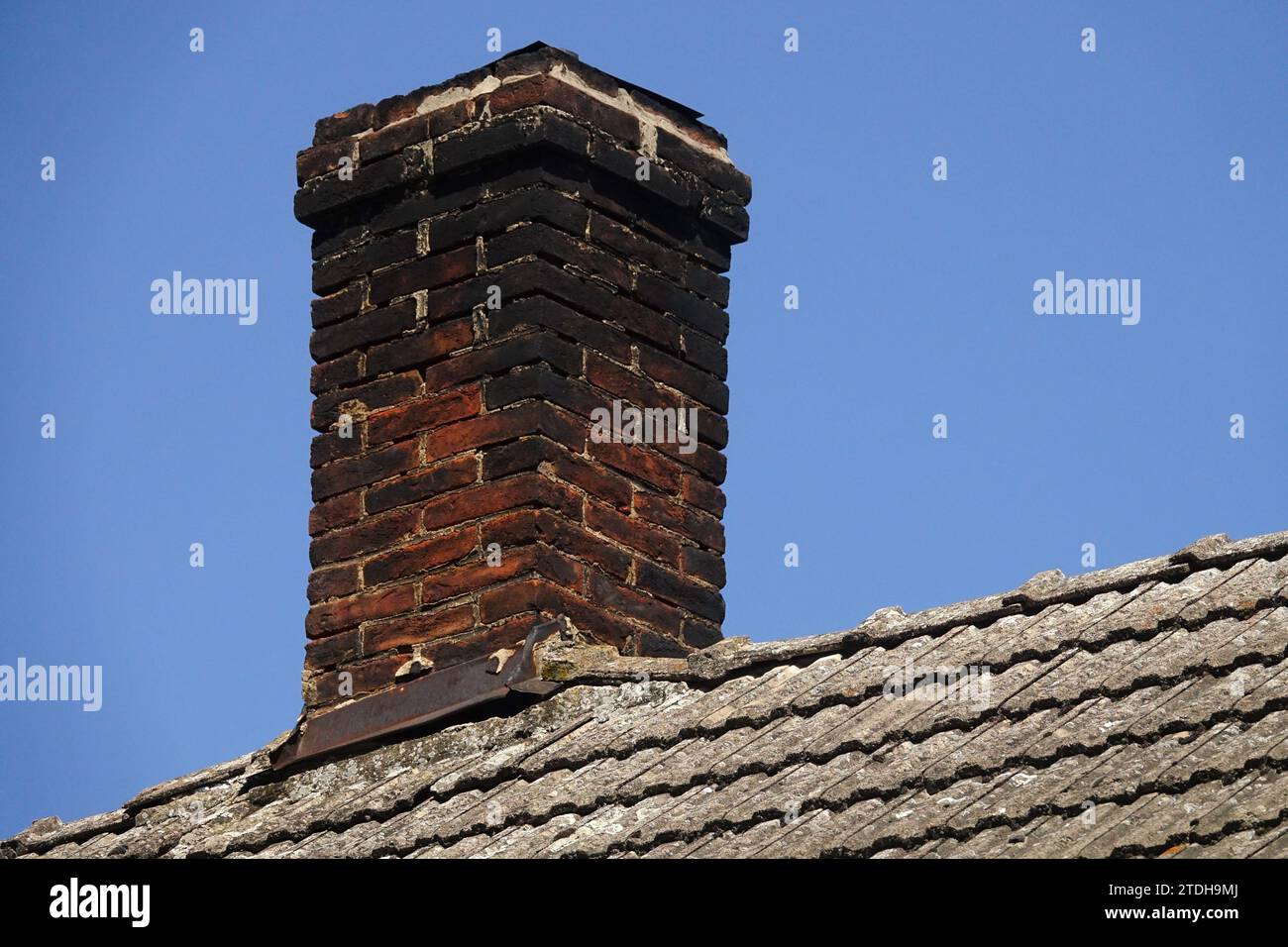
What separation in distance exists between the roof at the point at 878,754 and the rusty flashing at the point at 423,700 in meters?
0.05

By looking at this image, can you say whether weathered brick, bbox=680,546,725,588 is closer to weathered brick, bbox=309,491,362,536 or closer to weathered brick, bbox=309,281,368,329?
weathered brick, bbox=309,491,362,536

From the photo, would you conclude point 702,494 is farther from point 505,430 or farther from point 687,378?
point 505,430

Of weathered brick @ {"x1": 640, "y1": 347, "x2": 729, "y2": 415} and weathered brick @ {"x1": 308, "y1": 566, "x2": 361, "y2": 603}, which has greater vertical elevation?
weathered brick @ {"x1": 640, "y1": 347, "x2": 729, "y2": 415}

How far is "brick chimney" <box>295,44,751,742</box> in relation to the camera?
691 centimetres

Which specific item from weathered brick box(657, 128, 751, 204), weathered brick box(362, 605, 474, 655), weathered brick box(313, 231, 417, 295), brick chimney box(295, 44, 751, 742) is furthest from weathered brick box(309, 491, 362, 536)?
weathered brick box(657, 128, 751, 204)

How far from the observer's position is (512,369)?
7.03 meters

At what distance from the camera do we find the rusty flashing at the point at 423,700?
21.7ft

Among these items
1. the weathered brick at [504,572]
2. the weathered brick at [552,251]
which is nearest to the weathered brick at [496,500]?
the weathered brick at [504,572]

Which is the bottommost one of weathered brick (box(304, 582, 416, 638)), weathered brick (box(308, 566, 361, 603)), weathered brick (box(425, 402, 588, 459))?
weathered brick (box(304, 582, 416, 638))

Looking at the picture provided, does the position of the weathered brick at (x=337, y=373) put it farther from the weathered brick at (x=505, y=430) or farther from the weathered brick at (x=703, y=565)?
the weathered brick at (x=703, y=565)

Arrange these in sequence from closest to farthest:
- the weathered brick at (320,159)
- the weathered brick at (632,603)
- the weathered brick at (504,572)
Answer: the weathered brick at (504,572) < the weathered brick at (632,603) < the weathered brick at (320,159)

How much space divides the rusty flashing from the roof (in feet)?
0.17

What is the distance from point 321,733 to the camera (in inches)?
273

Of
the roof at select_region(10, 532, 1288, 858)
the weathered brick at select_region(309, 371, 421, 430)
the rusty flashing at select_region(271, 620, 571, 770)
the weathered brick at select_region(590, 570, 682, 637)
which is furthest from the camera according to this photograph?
the weathered brick at select_region(309, 371, 421, 430)
